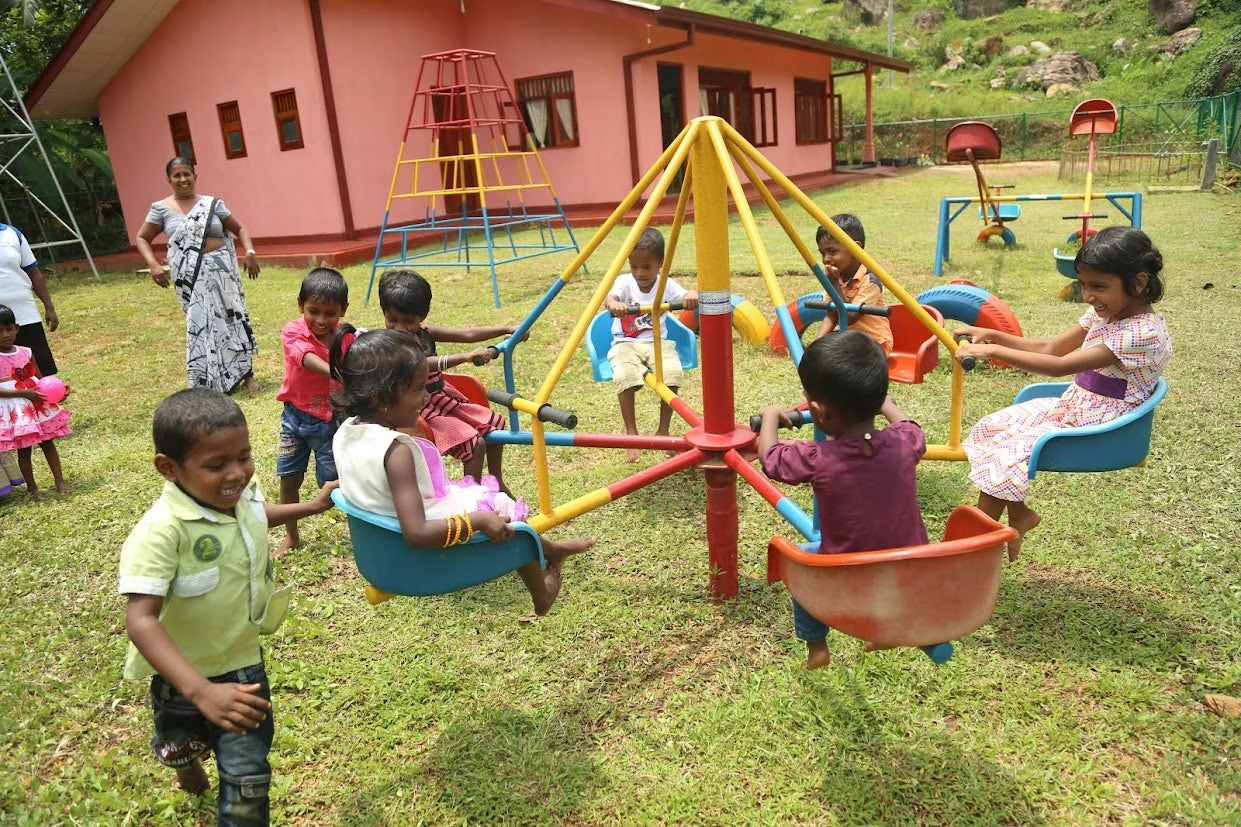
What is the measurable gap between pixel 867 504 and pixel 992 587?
340 millimetres

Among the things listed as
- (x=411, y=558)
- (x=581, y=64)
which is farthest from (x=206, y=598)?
(x=581, y=64)

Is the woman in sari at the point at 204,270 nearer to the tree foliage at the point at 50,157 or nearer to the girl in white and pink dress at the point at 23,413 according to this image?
the girl in white and pink dress at the point at 23,413

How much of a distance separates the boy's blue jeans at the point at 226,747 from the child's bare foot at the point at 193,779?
0.26 meters

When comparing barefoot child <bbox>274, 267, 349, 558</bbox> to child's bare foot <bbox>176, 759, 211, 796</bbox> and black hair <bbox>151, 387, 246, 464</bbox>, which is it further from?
black hair <bbox>151, 387, 246, 464</bbox>

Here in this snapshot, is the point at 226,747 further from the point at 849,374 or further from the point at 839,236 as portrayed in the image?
the point at 839,236

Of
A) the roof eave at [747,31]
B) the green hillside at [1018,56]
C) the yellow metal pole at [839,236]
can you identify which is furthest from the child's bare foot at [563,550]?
the green hillside at [1018,56]

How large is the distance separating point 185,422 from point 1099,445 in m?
2.54

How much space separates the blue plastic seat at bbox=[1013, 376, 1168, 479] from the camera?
2584 mm

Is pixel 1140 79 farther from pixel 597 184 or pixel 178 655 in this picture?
pixel 178 655

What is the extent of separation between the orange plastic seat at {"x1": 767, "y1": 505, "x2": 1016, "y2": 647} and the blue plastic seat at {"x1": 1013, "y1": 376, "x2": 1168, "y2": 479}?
34.8 inches

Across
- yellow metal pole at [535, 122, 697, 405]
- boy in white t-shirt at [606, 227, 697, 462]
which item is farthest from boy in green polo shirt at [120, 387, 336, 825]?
boy in white t-shirt at [606, 227, 697, 462]

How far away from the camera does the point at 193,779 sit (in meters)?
2.32

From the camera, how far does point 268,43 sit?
12750 mm

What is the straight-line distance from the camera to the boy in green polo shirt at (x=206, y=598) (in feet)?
5.72
